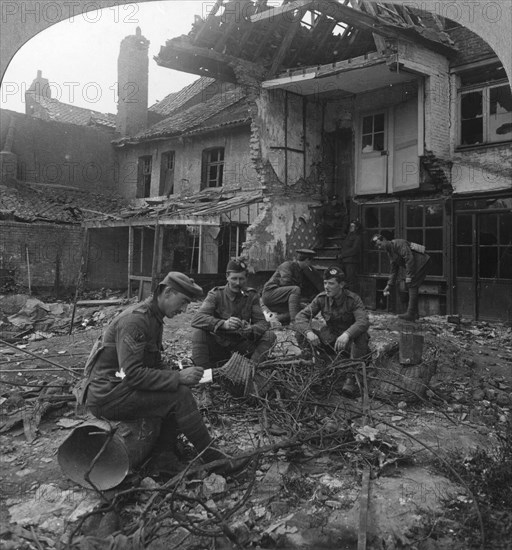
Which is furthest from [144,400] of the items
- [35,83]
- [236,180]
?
[35,83]

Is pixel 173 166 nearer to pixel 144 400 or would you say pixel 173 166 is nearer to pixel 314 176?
pixel 314 176

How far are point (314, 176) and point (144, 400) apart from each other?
37.9ft

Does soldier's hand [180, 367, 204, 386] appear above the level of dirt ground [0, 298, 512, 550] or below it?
above

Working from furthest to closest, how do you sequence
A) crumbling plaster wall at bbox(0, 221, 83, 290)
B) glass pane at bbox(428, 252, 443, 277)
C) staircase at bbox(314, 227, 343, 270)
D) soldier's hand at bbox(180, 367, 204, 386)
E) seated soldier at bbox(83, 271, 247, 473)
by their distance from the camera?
crumbling plaster wall at bbox(0, 221, 83, 290)
staircase at bbox(314, 227, 343, 270)
glass pane at bbox(428, 252, 443, 277)
soldier's hand at bbox(180, 367, 204, 386)
seated soldier at bbox(83, 271, 247, 473)

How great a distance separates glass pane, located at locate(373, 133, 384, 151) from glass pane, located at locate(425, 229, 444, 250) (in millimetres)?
2695

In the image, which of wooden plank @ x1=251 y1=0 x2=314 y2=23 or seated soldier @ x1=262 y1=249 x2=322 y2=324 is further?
wooden plank @ x1=251 y1=0 x2=314 y2=23

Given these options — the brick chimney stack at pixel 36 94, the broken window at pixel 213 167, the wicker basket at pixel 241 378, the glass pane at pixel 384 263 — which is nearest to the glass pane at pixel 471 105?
the glass pane at pixel 384 263

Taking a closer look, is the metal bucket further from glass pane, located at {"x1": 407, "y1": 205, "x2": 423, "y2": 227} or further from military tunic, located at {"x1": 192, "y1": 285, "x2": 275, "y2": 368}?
glass pane, located at {"x1": 407, "y1": 205, "x2": 423, "y2": 227}

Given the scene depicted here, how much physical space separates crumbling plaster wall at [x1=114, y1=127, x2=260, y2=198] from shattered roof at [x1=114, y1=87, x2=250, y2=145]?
42cm

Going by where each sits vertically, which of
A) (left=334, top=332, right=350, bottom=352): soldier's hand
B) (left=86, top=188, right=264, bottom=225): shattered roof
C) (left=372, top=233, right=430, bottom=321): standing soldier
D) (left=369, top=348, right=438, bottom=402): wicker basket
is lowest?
(left=369, top=348, right=438, bottom=402): wicker basket

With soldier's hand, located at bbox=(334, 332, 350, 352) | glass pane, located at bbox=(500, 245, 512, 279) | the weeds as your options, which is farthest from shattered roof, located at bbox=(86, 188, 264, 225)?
the weeds

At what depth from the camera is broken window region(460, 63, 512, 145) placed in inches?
462

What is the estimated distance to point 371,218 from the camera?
14102mm

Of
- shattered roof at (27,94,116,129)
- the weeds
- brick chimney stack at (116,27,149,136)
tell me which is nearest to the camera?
the weeds
